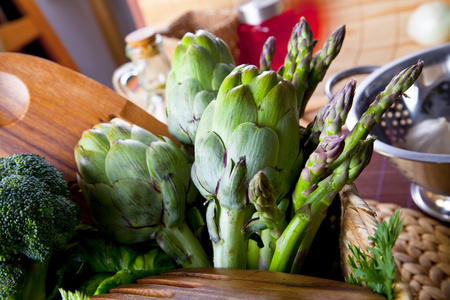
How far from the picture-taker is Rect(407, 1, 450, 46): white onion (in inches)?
39.4

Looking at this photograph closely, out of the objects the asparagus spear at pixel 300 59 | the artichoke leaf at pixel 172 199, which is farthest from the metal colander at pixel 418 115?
the artichoke leaf at pixel 172 199

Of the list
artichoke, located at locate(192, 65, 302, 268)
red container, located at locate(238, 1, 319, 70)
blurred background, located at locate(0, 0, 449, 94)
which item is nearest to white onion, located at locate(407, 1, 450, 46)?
blurred background, located at locate(0, 0, 449, 94)

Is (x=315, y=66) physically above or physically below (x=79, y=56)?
above

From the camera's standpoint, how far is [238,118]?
1.08 feet

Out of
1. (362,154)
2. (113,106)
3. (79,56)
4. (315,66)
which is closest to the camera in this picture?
(362,154)

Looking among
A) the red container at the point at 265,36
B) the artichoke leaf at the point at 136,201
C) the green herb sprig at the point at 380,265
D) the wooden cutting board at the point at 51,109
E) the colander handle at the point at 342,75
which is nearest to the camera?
the green herb sprig at the point at 380,265

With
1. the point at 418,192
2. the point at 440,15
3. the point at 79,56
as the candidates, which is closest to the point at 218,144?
the point at 418,192

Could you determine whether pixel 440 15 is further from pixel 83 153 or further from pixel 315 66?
pixel 83 153

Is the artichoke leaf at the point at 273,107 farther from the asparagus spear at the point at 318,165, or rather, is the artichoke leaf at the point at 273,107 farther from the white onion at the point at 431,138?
the white onion at the point at 431,138

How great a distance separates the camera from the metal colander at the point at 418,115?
0.47 meters

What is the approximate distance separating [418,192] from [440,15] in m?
0.62

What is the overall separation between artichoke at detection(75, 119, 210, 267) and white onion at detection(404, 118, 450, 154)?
1.22ft

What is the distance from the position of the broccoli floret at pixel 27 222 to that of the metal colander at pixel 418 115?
323mm

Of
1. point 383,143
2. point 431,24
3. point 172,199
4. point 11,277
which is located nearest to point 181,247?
point 172,199
